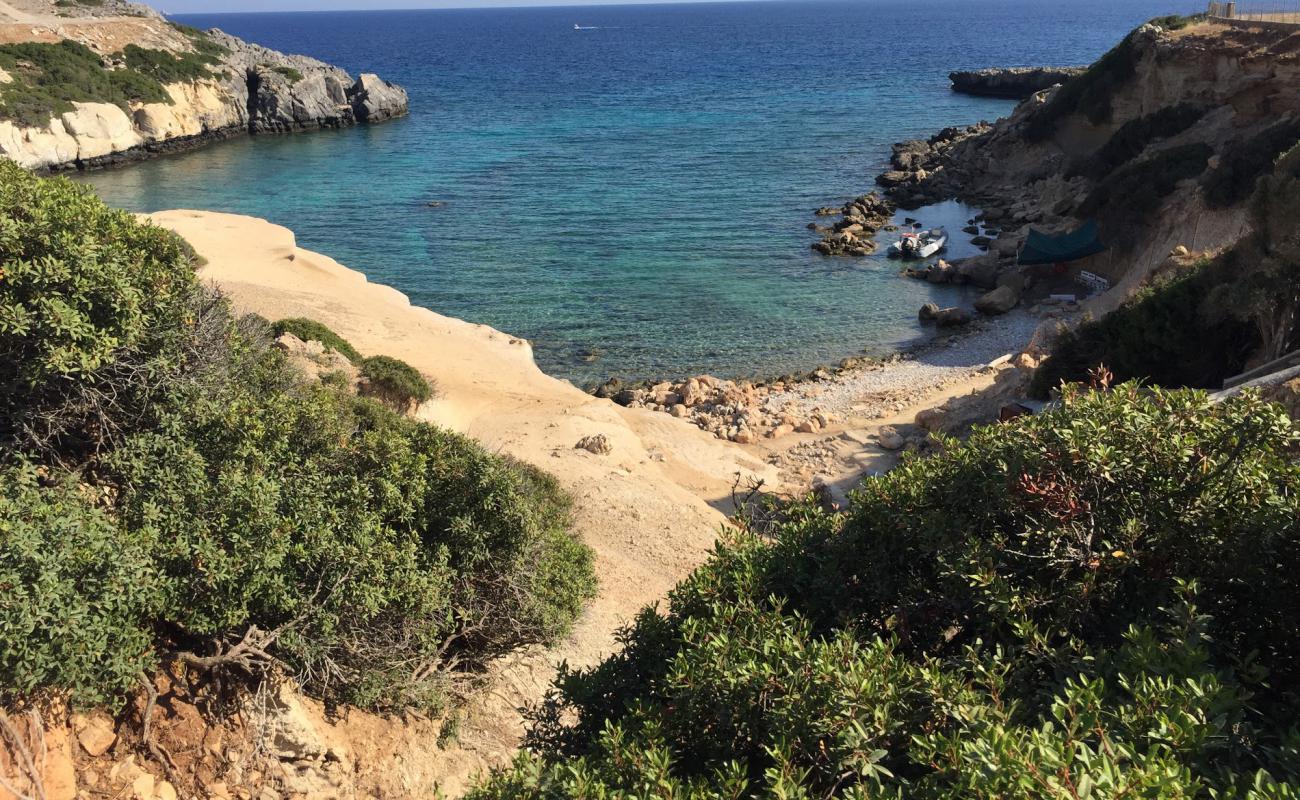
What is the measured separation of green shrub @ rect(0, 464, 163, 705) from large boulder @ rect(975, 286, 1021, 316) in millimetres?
32603

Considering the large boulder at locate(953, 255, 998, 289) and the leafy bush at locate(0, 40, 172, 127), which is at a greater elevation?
the leafy bush at locate(0, 40, 172, 127)

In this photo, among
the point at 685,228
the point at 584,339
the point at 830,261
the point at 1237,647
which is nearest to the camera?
the point at 1237,647

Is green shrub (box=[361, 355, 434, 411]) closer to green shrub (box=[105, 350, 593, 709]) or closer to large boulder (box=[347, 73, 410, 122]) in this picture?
green shrub (box=[105, 350, 593, 709])

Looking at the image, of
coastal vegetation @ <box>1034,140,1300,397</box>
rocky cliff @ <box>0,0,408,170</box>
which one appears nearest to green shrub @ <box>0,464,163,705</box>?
coastal vegetation @ <box>1034,140,1300,397</box>

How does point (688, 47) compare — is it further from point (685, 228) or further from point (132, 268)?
point (132, 268)

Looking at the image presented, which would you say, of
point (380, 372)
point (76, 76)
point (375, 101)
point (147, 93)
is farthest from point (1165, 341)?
point (375, 101)

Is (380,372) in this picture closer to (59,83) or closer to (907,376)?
(907,376)

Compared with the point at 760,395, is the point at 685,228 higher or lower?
higher

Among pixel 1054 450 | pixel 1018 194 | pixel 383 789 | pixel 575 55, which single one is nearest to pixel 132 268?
pixel 383 789

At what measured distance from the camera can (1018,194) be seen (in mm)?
49562

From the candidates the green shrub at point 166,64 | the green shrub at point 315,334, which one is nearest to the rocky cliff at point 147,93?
the green shrub at point 166,64

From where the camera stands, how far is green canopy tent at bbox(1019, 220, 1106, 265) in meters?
35.2

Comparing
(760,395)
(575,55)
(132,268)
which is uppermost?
(575,55)

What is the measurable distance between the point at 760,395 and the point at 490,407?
8.90 meters
